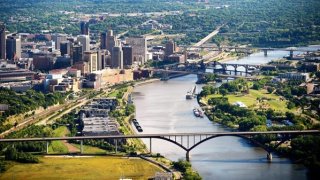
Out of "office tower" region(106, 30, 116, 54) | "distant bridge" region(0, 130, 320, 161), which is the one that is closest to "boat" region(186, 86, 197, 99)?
"office tower" region(106, 30, 116, 54)

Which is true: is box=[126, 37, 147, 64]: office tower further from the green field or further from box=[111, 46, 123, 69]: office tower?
the green field

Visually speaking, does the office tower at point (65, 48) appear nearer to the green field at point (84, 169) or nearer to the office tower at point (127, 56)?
the office tower at point (127, 56)

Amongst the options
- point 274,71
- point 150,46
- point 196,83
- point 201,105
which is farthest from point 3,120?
point 150,46

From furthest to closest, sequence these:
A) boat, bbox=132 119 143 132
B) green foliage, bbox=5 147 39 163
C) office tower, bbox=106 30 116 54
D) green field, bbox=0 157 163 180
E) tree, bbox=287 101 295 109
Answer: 1. office tower, bbox=106 30 116 54
2. tree, bbox=287 101 295 109
3. boat, bbox=132 119 143 132
4. green foliage, bbox=5 147 39 163
5. green field, bbox=0 157 163 180

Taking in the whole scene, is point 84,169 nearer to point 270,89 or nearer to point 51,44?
point 270,89

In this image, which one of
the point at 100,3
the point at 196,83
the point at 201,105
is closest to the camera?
the point at 201,105

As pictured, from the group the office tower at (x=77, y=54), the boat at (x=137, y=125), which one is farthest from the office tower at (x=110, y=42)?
the boat at (x=137, y=125)

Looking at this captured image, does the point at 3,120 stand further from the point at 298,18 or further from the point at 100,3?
the point at 100,3
